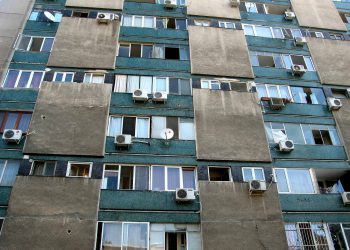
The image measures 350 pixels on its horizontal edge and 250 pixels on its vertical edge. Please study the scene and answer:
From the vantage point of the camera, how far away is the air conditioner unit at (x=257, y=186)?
50.0 ft

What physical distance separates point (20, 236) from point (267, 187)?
33.6ft

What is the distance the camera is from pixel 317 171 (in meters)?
17.5

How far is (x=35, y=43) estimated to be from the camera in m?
20.1

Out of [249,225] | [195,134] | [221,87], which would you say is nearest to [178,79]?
[221,87]

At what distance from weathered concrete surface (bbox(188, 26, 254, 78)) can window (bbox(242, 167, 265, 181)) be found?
19.2 ft

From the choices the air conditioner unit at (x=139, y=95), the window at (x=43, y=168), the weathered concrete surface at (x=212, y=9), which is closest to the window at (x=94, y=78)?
the air conditioner unit at (x=139, y=95)

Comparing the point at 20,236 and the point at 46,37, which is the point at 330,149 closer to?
the point at 20,236

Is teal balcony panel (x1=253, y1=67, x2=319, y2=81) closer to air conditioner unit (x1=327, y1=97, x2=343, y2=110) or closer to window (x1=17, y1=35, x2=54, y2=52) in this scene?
air conditioner unit (x1=327, y1=97, x2=343, y2=110)

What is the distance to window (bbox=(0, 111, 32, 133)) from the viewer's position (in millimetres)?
16891

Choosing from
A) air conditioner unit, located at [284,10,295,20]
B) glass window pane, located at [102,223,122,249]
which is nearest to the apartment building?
glass window pane, located at [102,223,122,249]

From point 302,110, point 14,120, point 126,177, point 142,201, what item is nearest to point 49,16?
point 14,120

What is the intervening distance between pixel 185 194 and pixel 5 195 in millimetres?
7356

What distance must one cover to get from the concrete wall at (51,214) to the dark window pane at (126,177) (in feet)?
3.51

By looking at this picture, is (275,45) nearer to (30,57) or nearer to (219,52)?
(219,52)
